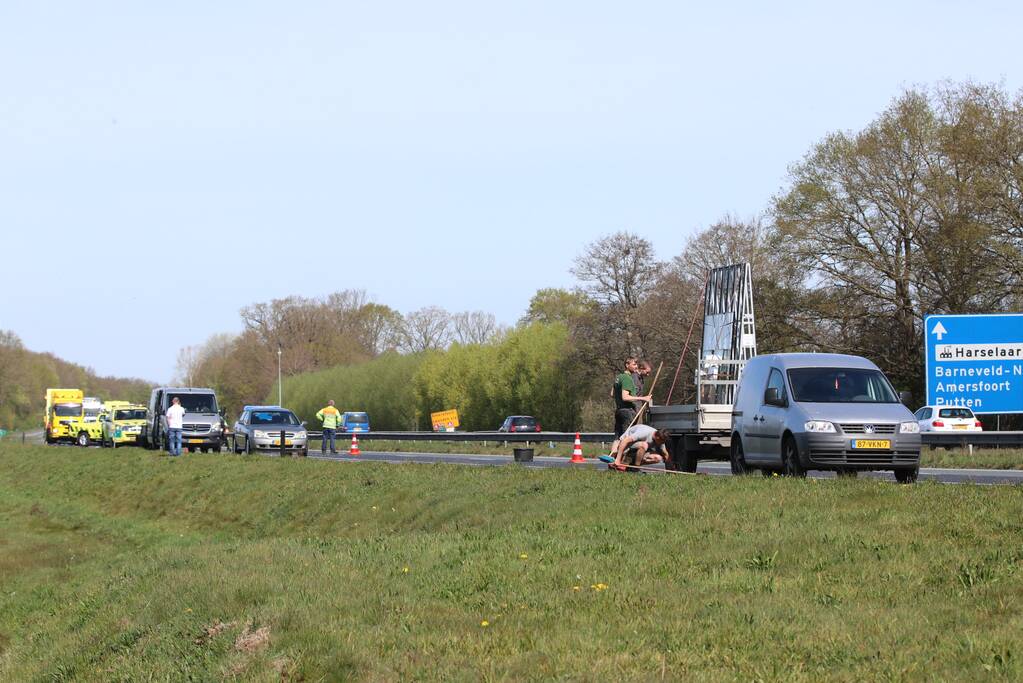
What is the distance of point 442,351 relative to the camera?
106 metres

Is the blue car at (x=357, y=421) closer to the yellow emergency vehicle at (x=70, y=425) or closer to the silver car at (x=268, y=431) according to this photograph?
the yellow emergency vehicle at (x=70, y=425)

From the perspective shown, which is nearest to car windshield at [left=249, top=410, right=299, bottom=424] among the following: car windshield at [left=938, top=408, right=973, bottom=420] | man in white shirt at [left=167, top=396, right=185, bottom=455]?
man in white shirt at [left=167, top=396, right=185, bottom=455]

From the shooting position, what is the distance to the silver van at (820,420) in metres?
17.7

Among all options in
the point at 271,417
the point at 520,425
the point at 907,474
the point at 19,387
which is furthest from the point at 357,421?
the point at 19,387

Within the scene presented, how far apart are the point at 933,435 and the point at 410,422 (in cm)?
7778

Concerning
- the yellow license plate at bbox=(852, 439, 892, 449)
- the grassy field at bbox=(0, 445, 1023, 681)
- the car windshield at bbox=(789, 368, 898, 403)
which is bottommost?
the grassy field at bbox=(0, 445, 1023, 681)

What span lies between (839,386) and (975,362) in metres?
17.4

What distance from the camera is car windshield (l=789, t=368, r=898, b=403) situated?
738 inches

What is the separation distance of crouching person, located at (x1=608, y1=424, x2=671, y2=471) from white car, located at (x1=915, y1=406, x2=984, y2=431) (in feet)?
62.3

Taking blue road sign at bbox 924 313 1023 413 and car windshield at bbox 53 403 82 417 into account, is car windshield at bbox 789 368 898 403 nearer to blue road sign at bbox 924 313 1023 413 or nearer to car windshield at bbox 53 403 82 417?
blue road sign at bbox 924 313 1023 413

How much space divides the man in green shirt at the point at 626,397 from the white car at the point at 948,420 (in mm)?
17803

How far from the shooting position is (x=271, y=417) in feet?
146

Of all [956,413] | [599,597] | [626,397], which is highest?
[626,397]

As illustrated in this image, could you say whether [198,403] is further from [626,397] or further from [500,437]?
[626,397]
